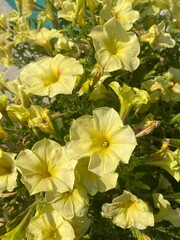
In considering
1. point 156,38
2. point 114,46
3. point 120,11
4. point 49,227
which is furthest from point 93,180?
point 120,11

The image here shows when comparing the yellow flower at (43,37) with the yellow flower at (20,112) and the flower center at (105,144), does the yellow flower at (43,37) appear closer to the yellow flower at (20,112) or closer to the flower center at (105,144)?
the yellow flower at (20,112)

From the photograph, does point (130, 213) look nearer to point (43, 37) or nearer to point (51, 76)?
point (51, 76)

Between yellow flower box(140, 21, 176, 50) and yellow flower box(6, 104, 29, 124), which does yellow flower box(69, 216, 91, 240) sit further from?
yellow flower box(140, 21, 176, 50)

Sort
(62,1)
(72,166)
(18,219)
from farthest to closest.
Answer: (62,1)
(18,219)
(72,166)

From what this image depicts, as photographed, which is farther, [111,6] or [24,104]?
[111,6]

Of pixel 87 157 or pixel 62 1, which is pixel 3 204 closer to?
pixel 87 157

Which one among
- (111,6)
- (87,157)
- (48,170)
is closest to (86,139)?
(87,157)
